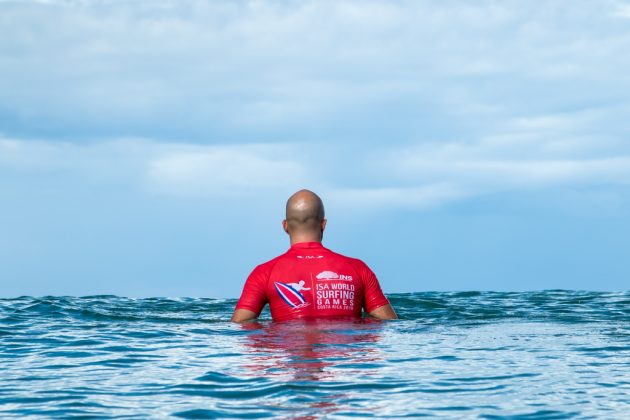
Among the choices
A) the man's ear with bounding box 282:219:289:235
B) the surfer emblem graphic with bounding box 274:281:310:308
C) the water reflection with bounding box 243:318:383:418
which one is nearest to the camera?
the water reflection with bounding box 243:318:383:418

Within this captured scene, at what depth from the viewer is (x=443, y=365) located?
9547 millimetres

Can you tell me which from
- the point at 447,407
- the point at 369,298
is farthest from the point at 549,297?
the point at 447,407

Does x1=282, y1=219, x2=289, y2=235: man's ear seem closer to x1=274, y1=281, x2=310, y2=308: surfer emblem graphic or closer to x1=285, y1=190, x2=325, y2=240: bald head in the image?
x1=285, y1=190, x2=325, y2=240: bald head

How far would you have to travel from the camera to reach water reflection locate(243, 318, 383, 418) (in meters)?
7.76

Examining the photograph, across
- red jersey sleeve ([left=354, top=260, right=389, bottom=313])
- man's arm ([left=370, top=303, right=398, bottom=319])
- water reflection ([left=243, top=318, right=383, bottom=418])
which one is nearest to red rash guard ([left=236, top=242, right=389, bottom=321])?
red jersey sleeve ([left=354, top=260, right=389, bottom=313])

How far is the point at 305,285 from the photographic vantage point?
12203mm

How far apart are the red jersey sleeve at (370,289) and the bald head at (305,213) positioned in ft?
2.75

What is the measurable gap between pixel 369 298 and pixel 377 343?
187 cm

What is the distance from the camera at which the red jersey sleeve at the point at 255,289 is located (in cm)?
1238

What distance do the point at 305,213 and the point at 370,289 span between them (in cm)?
158

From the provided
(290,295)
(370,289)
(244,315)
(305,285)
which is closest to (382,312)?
(370,289)

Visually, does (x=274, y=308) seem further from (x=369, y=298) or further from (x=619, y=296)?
(x=619, y=296)

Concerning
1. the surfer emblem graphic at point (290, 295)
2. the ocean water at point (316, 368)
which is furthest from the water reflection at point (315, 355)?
the surfer emblem graphic at point (290, 295)

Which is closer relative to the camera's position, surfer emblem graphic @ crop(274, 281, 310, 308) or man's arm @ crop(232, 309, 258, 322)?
surfer emblem graphic @ crop(274, 281, 310, 308)
